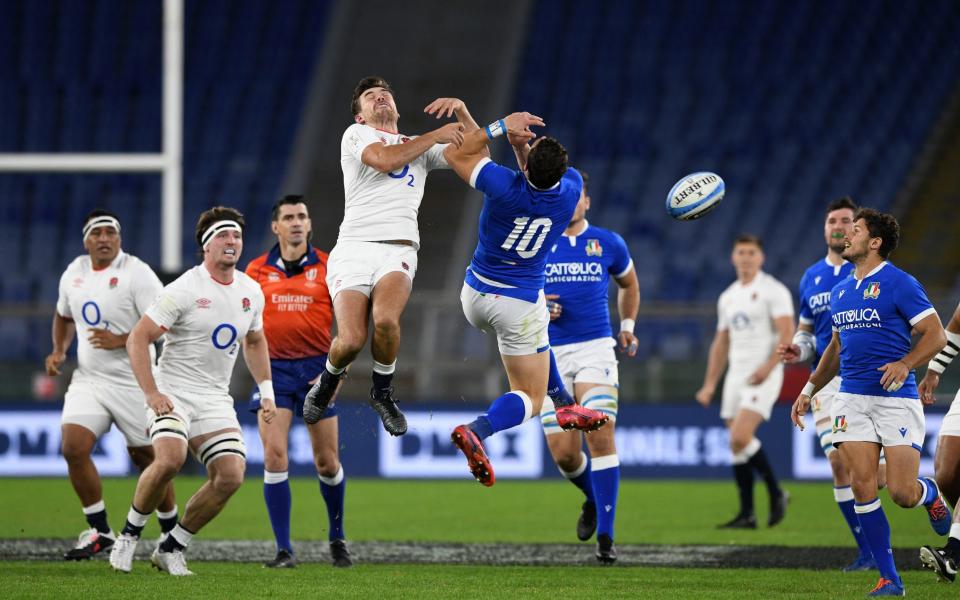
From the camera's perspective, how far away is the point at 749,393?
11.8m

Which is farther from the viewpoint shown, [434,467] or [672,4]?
[672,4]

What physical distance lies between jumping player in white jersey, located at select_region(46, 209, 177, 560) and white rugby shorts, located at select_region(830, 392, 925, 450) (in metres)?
4.41

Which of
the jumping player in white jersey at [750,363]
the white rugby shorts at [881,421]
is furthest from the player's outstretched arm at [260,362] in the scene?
the jumping player in white jersey at [750,363]

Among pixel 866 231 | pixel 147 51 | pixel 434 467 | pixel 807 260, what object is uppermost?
pixel 147 51

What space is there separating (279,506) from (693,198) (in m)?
3.24

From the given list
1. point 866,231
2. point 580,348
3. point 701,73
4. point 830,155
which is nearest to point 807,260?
point 830,155

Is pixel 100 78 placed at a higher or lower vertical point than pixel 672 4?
lower

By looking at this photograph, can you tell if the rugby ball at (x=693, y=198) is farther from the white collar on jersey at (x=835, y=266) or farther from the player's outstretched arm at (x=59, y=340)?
the player's outstretched arm at (x=59, y=340)

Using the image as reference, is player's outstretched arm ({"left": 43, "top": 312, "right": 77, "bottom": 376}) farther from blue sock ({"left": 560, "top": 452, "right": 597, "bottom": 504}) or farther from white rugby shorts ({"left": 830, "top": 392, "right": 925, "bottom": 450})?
white rugby shorts ({"left": 830, "top": 392, "right": 925, "bottom": 450})

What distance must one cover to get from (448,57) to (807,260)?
936cm

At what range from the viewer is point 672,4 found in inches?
1029

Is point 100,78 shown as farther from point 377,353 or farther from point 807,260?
point 377,353

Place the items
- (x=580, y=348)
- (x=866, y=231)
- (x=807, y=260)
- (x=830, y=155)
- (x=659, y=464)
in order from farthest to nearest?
(x=830, y=155) < (x=807, y=260) < (x=659, y=464) < (x=580, y=348) < (x=866, y=231)

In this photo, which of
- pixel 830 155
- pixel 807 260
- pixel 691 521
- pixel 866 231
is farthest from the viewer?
pixel 830 155
